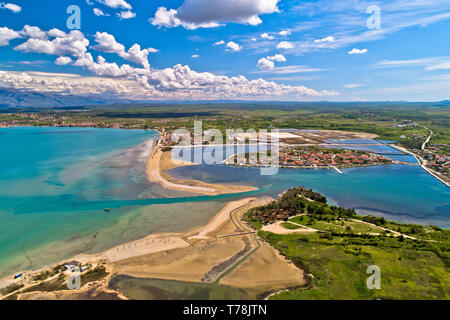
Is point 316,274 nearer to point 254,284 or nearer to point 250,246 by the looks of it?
point 254,284

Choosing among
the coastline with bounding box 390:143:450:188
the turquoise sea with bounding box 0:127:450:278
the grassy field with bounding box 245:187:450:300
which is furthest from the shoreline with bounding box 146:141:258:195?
the coastline with bounding box 390:143:450:188

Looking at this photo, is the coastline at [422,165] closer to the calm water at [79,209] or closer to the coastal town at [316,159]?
the coastal town at [316,159]

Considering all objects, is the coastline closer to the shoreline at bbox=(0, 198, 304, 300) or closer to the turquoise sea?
the turquoise sea

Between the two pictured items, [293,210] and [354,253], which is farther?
[293,210]

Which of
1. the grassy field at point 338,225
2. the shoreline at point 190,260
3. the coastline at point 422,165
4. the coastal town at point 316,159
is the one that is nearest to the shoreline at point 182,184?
the shoreline at point 190,260

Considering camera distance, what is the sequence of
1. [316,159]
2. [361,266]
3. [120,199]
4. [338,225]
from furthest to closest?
1. [316,159]
2. [120,199]
3. [338,225]
4. [361,266]

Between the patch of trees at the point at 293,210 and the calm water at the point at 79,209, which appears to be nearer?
the calm water at the point at 79,209

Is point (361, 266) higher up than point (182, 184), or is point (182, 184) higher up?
point (182, 184)

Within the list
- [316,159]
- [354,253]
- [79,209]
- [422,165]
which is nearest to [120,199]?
[79,209]

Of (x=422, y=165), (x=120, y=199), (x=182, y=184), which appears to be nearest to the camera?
(x=120, y=199)

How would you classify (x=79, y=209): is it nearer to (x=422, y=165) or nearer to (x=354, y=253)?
(x=354, y=253)
